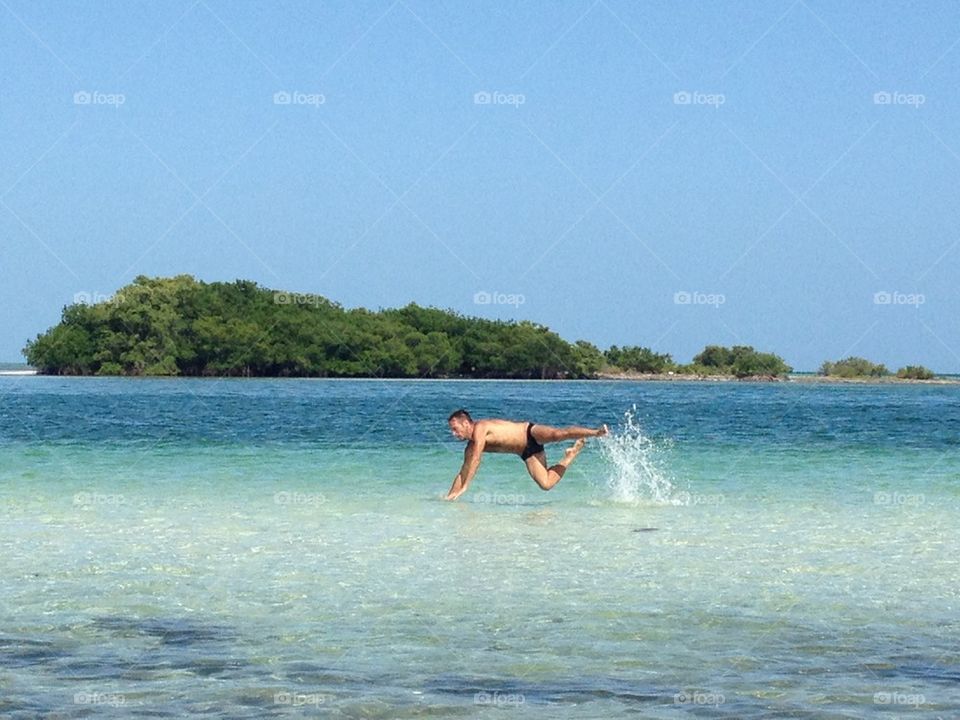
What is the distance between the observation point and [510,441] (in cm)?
2102

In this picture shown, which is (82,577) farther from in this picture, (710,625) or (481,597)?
(710,625)

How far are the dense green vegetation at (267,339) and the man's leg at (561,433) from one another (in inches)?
4803

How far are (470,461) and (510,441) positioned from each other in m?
0.69

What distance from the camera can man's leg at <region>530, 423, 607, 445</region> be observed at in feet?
63.8

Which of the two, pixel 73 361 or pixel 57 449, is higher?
pixel 73 361

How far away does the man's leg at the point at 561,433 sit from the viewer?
19.4 metres

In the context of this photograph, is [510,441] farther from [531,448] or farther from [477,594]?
[477,594]

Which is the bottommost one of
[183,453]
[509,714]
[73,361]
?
[509,714]

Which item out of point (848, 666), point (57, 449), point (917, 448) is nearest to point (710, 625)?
point (848, 666)

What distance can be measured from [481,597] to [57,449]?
25053 mm

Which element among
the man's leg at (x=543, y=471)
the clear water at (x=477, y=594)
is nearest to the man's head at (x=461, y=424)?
the clear water at (x=477, y=594)

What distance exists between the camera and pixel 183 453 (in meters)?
34.2

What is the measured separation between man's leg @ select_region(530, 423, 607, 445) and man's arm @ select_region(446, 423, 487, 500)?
83 cm

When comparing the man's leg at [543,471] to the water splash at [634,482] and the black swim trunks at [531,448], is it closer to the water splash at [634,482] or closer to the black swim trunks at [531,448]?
the black swim trunks at [531,448]
